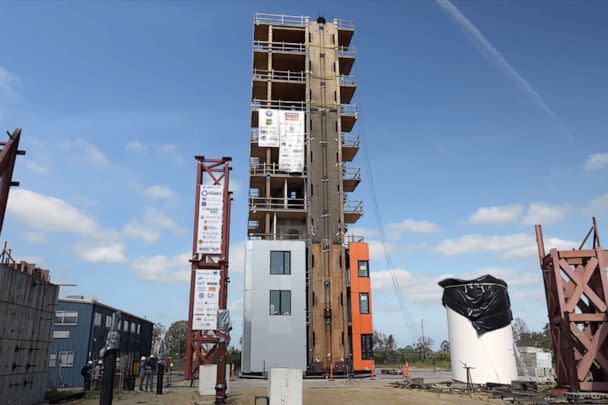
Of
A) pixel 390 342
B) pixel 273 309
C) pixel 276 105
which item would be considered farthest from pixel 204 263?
pixel 390 342

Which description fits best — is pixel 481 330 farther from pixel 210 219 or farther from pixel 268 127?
pixel 268 127

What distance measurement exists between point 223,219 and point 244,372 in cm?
1345

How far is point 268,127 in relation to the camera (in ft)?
147

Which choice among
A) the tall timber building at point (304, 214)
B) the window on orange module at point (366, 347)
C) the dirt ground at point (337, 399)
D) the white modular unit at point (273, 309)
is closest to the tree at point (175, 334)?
the tall timber building at point (304, 214)

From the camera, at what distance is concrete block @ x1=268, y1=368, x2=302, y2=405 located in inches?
514

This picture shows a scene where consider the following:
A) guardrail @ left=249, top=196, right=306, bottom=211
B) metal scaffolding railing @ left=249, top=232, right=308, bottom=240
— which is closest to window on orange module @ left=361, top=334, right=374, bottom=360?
metal scaffolding railing @ left=249, top=232, right=308, bottom=240

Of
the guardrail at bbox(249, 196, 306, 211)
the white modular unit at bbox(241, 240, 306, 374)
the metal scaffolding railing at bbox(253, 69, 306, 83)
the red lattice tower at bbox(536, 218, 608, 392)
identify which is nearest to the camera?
the red lattice tower at bbox(536, 218, 608, 392)

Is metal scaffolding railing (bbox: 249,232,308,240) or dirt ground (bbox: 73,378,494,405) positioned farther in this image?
metal scaffolding railing (bbox: 249,232,308,240)

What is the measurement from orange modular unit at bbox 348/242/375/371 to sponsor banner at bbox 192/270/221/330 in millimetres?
14205

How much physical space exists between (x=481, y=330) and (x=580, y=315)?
6.27 meters

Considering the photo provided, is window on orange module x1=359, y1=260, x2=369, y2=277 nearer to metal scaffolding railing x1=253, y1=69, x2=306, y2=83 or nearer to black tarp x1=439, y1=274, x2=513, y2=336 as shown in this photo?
black tarp x1=439, y1=274, x2=513, y2=336

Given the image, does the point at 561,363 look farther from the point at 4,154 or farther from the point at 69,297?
the point at 69,297

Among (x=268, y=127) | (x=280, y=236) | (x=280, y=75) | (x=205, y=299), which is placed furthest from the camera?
(x=280, y=75)

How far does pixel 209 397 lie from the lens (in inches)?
742
